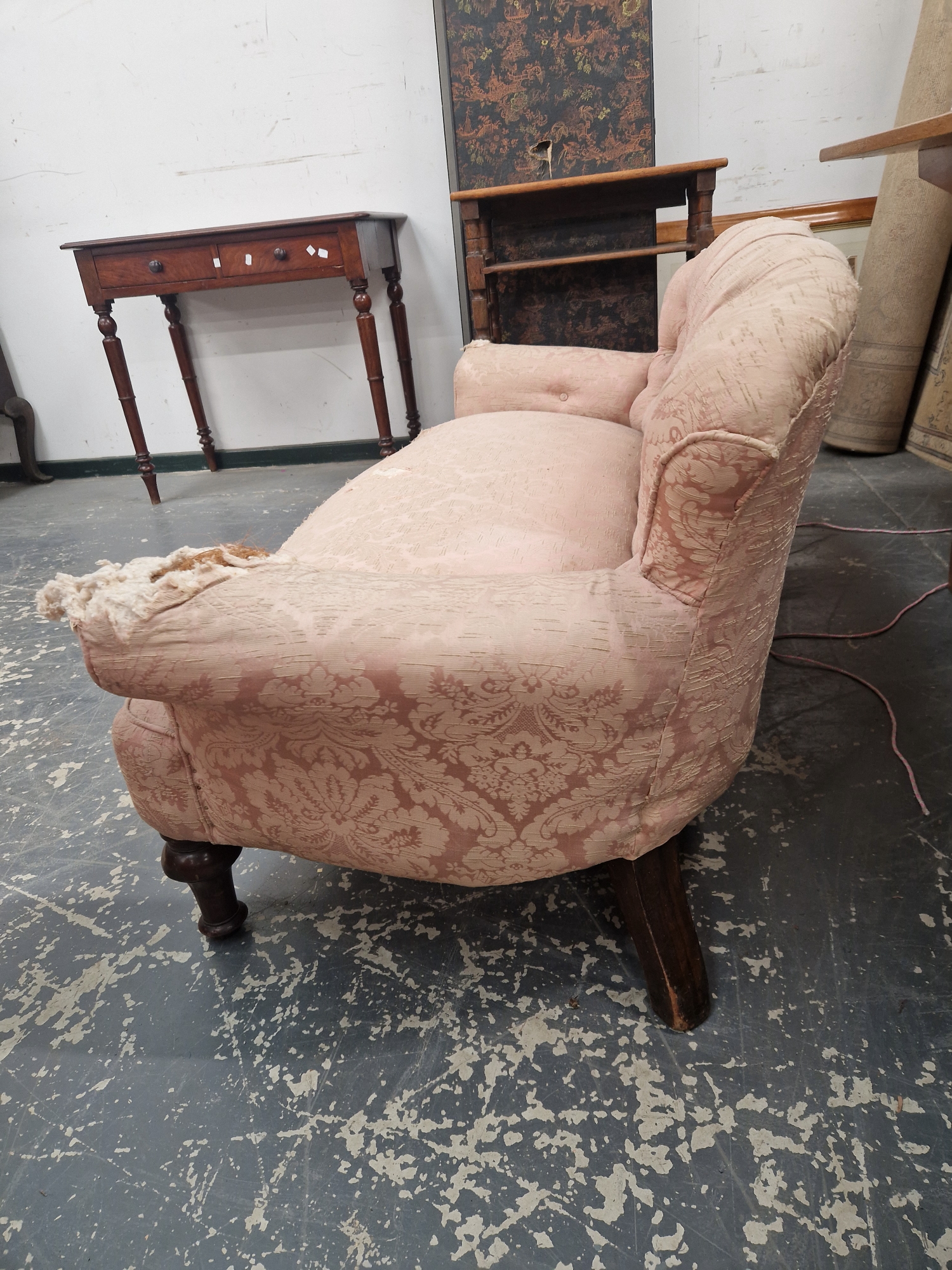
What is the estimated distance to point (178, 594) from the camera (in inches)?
23.5

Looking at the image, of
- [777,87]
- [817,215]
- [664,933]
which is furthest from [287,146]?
[664,933]

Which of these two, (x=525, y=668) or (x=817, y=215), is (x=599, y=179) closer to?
(x=817, y=215)

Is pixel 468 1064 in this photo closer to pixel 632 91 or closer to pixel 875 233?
pixel 632 91

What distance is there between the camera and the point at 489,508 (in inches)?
40.1

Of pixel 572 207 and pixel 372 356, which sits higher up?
pixel 572 207

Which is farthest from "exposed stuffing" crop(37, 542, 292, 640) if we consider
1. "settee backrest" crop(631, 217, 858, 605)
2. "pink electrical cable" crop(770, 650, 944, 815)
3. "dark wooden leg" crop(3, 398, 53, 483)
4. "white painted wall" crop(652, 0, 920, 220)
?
"dark wooden leg" crop(3, 398, 53, 483)

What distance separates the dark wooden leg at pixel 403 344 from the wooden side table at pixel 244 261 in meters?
0.14

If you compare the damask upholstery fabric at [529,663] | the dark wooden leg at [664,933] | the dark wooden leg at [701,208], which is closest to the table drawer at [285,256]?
the dark wooden leg at [701,208]

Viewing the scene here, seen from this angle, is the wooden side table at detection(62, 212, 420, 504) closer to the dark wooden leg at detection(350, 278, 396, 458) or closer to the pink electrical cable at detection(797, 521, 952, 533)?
the dark wooden leg at detection(350, 278, 396, 458)

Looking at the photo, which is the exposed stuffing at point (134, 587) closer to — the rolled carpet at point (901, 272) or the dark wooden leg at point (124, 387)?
the rolled carpet at point (901, 272)

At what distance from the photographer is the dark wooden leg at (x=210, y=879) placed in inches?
34.5

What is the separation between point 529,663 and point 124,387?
2685mm

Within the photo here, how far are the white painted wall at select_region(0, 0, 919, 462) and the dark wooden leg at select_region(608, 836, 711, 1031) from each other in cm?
255

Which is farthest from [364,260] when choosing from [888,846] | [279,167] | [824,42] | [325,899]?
[888,846]
